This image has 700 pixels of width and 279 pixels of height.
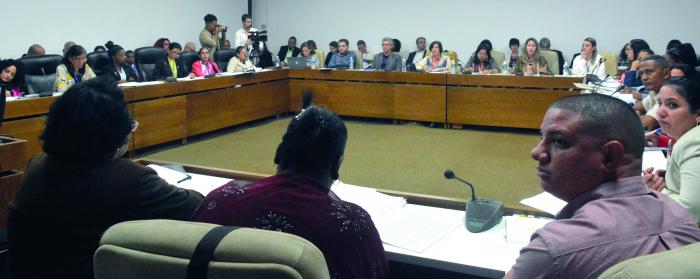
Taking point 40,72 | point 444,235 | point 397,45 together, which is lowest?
point 444,235

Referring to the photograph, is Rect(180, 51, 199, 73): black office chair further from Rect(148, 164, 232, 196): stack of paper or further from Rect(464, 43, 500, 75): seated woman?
Rect(148, 164, 232, 196): stack of paper

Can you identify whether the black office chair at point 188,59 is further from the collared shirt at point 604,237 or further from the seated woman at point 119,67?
the collared shirt at point 604,237

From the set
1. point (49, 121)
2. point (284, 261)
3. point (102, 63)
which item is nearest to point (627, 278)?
point (284, 261)

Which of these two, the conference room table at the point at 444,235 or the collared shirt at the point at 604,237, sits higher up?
the collared shirt at the point at 604,237

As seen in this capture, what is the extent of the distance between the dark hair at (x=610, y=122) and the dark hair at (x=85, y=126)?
120cm

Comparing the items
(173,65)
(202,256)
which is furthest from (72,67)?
(202,256)

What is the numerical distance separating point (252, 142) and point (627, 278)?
6.08 m

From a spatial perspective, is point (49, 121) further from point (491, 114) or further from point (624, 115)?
point (491, 114)

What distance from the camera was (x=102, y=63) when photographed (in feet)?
23.4

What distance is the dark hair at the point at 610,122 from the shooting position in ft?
4.26

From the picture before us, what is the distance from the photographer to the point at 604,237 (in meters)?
1.12

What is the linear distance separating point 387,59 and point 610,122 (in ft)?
25.5

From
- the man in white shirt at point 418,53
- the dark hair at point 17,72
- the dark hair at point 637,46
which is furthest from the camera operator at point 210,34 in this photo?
the dark hair at point 637,46

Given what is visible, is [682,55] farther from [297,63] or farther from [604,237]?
[604,237]
